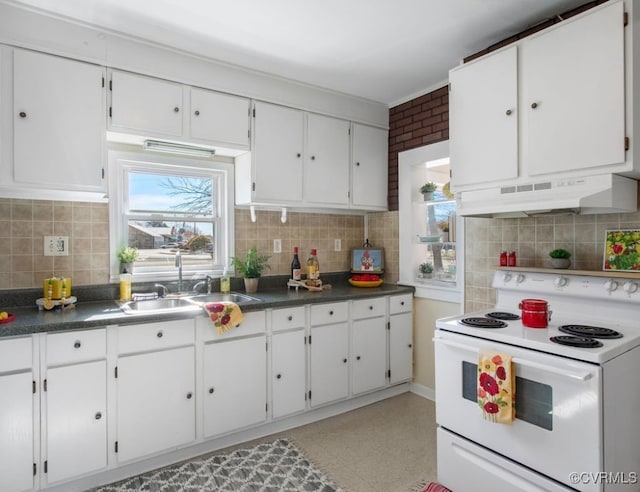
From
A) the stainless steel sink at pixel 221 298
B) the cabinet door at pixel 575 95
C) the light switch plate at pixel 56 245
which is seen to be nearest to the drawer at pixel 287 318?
the stainless steel sink at pixel 221 298

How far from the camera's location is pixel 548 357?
1.63m

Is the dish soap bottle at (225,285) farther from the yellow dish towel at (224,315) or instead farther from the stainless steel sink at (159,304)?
the yellow dish towel at (224,315)

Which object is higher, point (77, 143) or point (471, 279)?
point (77, 143)

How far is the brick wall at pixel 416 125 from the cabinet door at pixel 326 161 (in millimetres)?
479

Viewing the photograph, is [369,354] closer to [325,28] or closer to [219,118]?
[219,118]

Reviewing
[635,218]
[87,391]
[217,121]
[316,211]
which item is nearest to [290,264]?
[316,211]

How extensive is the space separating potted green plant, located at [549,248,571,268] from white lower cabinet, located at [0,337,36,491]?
2.74m

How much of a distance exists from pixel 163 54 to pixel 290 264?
70.3 inches

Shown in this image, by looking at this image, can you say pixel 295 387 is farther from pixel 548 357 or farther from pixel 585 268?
pixel 585 268

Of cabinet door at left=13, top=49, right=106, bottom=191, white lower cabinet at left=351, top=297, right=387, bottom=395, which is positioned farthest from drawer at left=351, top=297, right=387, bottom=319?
cabinet door at left=13, top=49, right=106, bottom=191

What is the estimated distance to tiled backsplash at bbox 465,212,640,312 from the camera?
2126 millimetres

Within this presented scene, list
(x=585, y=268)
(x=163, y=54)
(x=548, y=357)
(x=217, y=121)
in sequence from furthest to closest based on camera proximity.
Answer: (x=217, y=121), (x=163, y=54), (x=585, y=268), (x=548, y=357)

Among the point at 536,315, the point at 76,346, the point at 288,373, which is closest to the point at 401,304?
the point at 288,373

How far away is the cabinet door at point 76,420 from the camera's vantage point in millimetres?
1919
